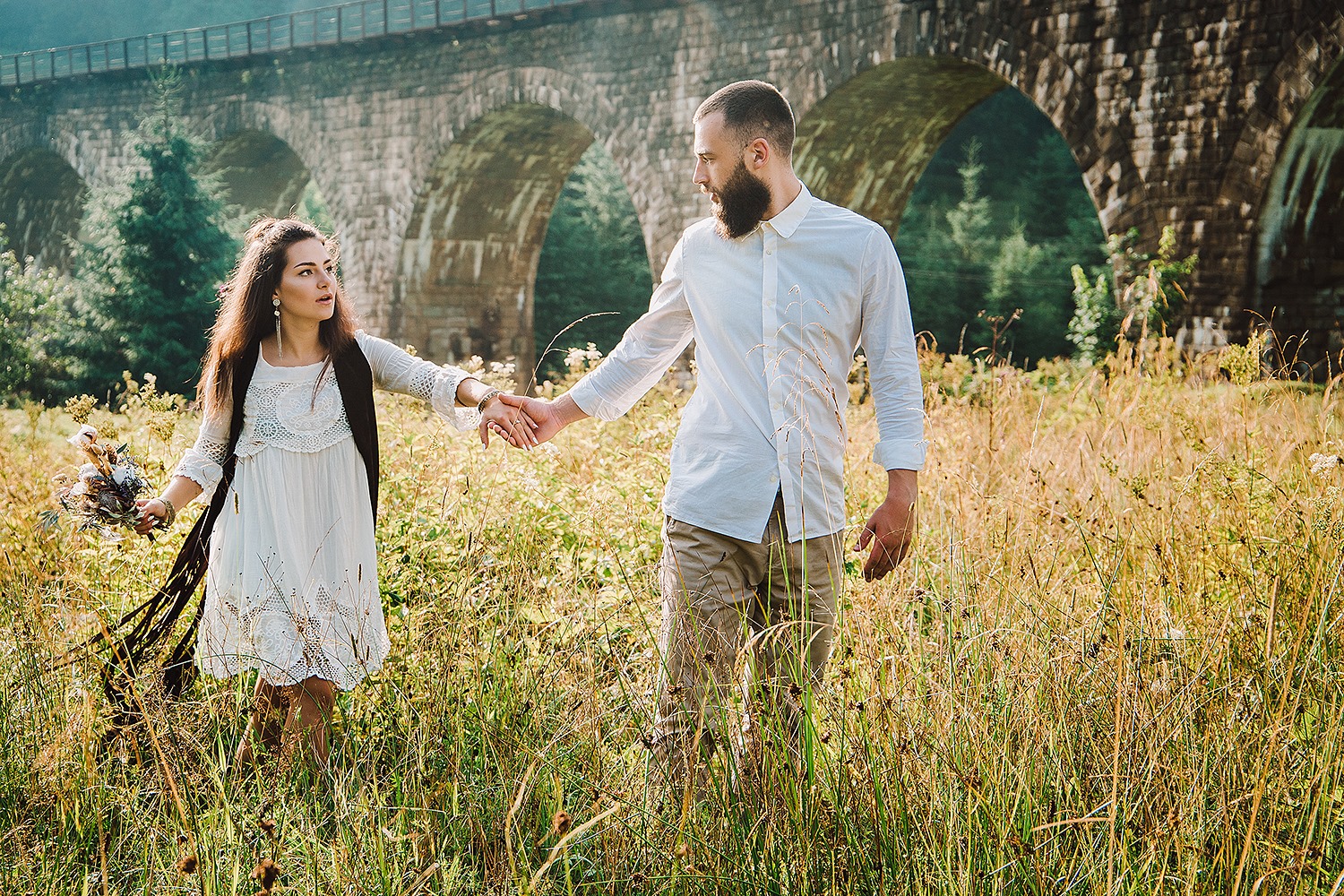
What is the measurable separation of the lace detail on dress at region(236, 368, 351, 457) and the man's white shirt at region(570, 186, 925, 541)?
857 mm

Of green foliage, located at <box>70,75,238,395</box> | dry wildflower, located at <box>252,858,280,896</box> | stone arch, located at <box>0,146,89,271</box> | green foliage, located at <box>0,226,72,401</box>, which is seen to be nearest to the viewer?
dry wildflower, located at <box>252,858,280,896</box>

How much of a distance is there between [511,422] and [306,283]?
61cm

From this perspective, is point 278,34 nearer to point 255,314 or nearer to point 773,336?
point 255,314

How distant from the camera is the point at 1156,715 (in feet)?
6.57

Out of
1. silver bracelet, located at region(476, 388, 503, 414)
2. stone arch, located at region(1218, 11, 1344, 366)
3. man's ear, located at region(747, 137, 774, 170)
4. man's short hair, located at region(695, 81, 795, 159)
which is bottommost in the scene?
silver bracelet, located at region(476, 388, 503, 414)

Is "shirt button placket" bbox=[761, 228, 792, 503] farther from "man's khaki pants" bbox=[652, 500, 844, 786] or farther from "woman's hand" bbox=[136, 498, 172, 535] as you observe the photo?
"woman's hand" bbox=[136, 498, 172, 535]

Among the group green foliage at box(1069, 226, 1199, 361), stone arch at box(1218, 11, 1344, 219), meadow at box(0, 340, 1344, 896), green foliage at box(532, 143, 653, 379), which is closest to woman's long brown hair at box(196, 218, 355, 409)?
meadow at box(0, 340, 1344, 896)

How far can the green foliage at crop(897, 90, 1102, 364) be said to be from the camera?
20.5 m

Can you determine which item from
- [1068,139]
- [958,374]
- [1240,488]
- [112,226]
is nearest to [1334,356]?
[1068,139]

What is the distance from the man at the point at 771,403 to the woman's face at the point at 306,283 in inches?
35.6

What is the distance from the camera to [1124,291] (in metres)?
9.98

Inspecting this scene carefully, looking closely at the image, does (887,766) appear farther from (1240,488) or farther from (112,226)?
(112,226)

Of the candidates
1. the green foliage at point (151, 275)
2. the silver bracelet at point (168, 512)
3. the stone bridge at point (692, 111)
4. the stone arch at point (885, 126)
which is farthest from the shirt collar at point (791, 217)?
the green foliage at point (151, 275)

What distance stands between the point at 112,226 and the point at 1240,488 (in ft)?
51.9
